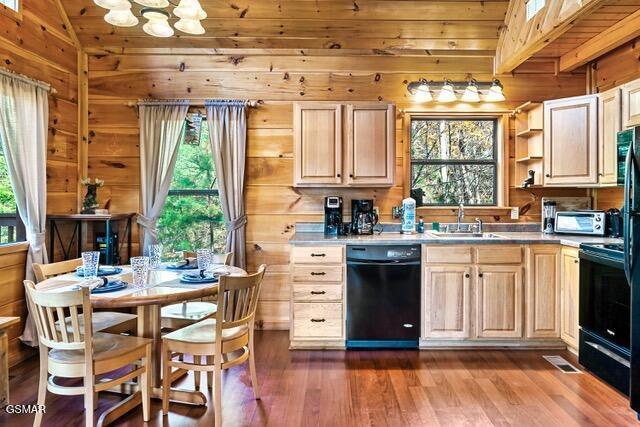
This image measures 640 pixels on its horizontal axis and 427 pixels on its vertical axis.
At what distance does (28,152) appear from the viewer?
308cm

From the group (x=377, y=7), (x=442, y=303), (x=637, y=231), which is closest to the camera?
(x=637, y=231)

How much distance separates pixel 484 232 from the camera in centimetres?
392

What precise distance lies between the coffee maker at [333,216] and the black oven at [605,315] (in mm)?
1932

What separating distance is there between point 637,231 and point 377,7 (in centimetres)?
264

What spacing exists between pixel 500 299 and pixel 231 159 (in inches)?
105

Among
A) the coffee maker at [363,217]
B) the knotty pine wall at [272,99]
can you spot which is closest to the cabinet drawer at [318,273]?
the coffee maker at [363,217]

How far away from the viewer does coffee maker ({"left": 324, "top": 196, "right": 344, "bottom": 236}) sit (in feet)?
12.1

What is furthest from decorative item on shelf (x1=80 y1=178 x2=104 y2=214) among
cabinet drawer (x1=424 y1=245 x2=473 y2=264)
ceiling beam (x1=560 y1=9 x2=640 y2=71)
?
ceiling beam (x1=560 y1=9 x2=640 y2=71)

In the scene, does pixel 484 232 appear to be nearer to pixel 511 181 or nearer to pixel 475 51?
pixel 511 181

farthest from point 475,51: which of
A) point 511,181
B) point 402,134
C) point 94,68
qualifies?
point 94,68

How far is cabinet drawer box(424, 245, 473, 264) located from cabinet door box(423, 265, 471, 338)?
50mm

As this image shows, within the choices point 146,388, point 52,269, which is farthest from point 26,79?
point 146,388

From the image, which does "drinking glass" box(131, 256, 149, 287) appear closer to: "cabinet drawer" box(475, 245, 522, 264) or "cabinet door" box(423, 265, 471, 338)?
"cabinet door" box(423, 265, 471, 338)

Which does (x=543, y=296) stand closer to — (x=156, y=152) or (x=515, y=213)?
(x=515, y=213)
